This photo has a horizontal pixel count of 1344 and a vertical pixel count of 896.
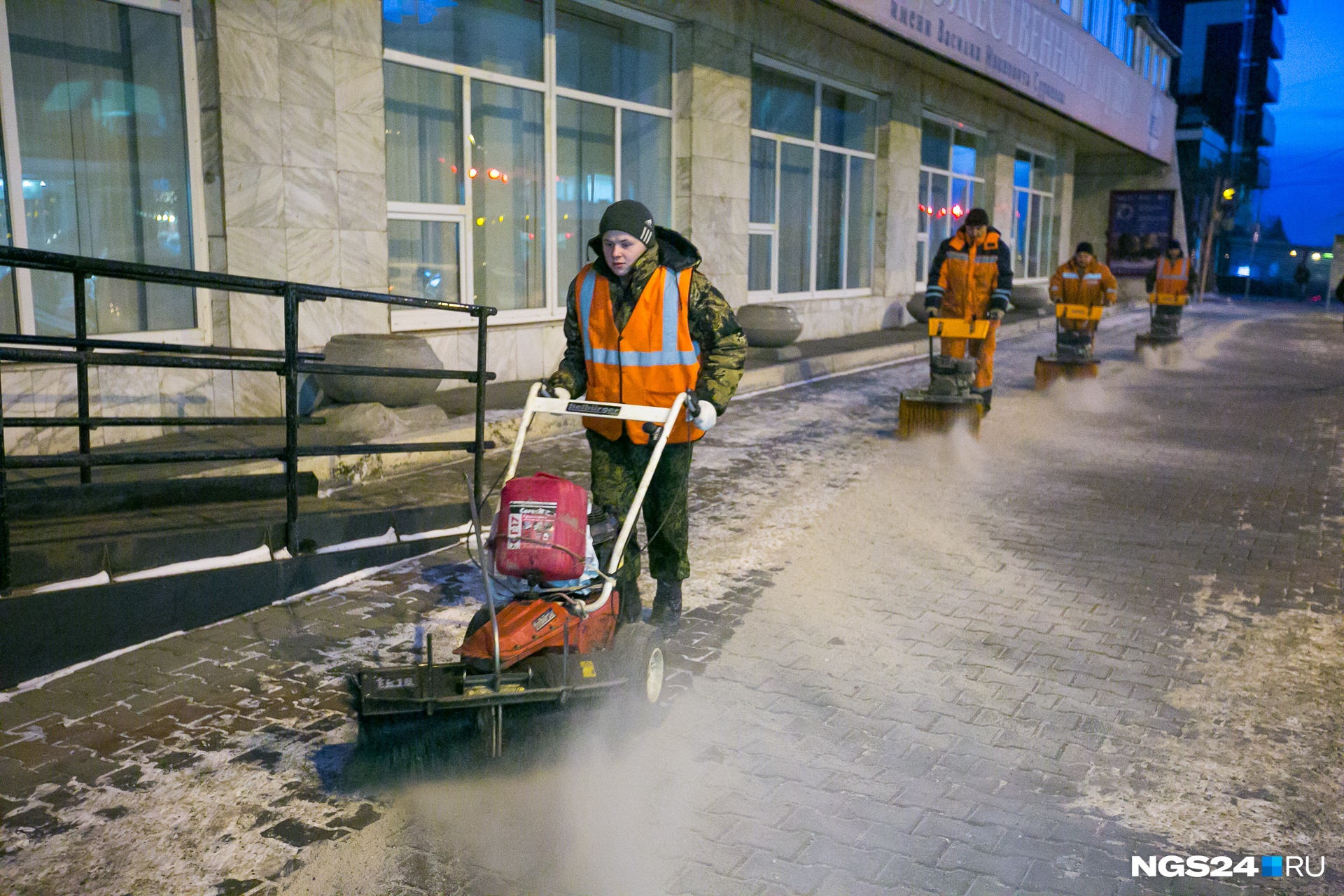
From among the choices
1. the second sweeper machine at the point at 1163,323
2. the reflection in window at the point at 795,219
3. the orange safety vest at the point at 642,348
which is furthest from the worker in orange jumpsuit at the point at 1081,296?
the orange safety vest at the point at 642,348

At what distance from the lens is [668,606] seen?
538 centimetres

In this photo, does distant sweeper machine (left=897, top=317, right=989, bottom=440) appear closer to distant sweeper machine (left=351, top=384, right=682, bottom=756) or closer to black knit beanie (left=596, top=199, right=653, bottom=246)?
black knit beanie (left=596, top=199, right=653, bottom=246)

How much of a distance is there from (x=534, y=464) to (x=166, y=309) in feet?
10.5

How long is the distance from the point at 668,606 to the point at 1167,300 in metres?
18.1

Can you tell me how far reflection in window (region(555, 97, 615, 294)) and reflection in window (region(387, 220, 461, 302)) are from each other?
1.82 m

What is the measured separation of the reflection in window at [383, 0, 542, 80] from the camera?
1124 cm

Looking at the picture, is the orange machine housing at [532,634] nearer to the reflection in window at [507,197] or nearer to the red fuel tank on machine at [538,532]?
the red fuel tank on machine at [538,532]

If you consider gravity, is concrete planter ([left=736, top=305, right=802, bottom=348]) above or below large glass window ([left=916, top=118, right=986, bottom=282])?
below

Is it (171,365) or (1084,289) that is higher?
(1084,289)

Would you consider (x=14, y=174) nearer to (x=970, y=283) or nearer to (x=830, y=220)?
(x=970, y=283)

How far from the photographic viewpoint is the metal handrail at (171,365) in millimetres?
4793

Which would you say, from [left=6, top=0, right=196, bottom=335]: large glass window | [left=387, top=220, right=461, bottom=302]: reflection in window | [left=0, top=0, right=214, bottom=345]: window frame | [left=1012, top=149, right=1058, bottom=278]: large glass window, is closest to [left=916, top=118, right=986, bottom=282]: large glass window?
[left=1012, top=149, right=1058, bottom=278]: large glass window

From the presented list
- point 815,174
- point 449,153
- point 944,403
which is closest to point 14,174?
point 449,153

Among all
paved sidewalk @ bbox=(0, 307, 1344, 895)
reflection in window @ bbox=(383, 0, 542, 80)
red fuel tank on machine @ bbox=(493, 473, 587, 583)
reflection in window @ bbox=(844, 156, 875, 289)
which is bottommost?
paved sidewalk @ bbox=(0, 307, 1344, 895)
